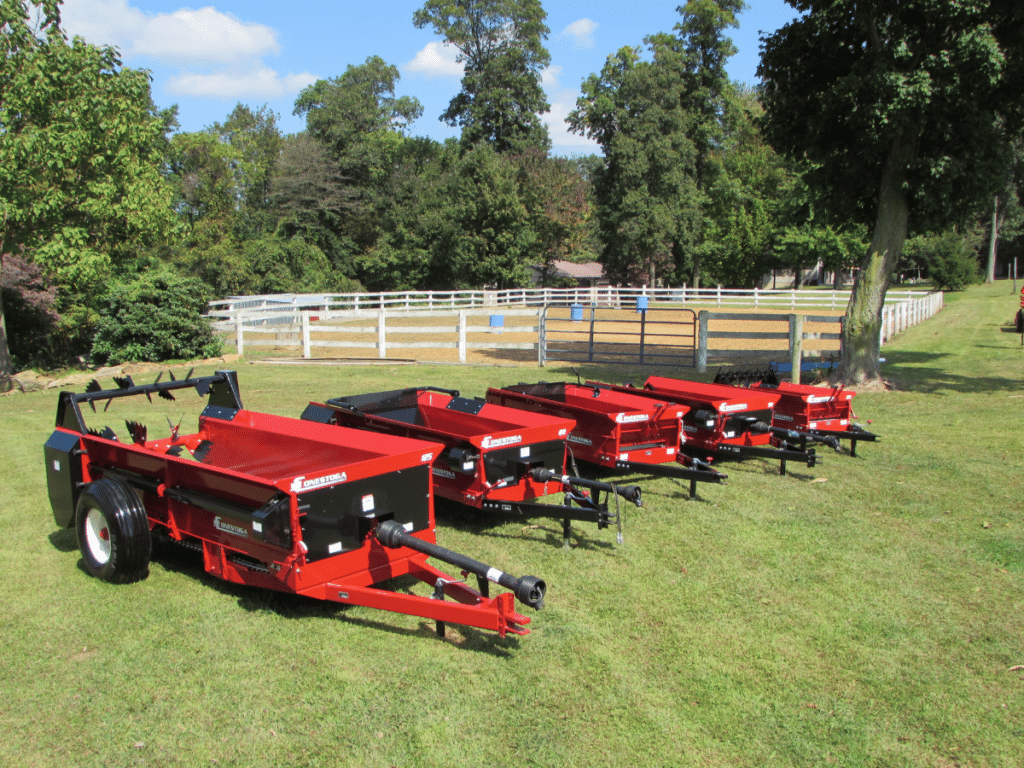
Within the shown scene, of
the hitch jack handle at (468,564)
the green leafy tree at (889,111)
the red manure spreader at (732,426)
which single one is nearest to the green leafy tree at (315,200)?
the green leafy tree at (889,111)

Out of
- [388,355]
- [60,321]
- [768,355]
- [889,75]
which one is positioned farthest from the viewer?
[60,321]

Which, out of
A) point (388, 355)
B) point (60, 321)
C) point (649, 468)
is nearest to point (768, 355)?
point (388, 355)

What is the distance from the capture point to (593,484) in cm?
591

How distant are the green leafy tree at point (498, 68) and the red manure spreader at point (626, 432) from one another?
5031cm

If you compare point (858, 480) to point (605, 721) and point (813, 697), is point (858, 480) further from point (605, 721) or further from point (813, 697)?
point (605, 721)

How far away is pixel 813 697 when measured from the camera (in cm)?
396

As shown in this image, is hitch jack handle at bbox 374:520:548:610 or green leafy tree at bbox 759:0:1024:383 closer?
hitch jack handle at bbox 374:520:548:610

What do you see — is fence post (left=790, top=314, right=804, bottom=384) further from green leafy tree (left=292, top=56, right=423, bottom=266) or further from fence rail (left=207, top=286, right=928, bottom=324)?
green leafy tree (left=292, top=56, right=423, bottom=266)

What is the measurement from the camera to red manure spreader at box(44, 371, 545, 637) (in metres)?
4.39

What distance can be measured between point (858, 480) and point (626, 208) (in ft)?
143

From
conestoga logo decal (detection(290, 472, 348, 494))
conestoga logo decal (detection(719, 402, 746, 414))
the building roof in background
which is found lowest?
conestoga logo decal (detection(719, 402, 746, 414))

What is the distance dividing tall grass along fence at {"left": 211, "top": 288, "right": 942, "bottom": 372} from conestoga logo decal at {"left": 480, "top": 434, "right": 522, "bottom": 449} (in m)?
7.98

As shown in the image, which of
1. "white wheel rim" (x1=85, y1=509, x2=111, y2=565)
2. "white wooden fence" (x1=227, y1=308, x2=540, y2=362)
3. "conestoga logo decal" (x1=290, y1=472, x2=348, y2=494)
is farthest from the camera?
"white wooden fence" (x1=227, y1=308, x2=540, y2=362)

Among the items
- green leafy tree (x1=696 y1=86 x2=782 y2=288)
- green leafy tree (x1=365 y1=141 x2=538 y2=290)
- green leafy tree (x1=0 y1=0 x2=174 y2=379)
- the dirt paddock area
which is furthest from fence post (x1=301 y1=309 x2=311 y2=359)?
green leafy tree (x1=696 y1=86 x2=782 y2=288)
